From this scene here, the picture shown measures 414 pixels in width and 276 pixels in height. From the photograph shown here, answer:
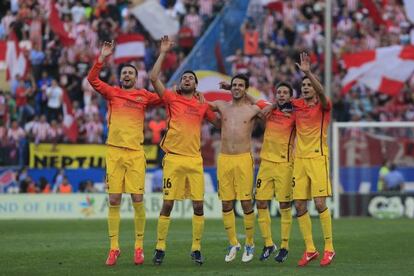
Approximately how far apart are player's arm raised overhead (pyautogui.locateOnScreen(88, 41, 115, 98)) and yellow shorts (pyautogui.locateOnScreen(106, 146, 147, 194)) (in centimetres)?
90

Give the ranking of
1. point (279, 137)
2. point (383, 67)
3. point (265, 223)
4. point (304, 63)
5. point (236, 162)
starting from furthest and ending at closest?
point (383, 67) < point (265, 223) < point (279, 137) < point (236, 162) < point (304, 63)

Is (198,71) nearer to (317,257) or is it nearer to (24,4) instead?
(24,4)

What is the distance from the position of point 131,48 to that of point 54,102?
121 inches

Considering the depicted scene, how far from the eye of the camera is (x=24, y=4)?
128 feet

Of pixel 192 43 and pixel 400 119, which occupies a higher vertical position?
pixel 192 43

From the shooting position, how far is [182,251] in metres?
20.0

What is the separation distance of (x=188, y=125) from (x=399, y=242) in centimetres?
603

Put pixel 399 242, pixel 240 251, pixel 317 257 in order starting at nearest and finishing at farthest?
pixel 317 257 → pixel 240 251 → pixel 399 242

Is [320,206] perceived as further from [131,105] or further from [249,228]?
[131,105]

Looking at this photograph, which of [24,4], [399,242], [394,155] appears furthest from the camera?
[24,4]

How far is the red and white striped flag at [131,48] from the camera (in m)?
37.2

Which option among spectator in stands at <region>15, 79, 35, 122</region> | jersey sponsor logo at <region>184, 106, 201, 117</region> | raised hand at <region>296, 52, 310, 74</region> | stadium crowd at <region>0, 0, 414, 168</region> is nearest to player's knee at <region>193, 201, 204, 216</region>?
jersey sponsor logo at <region>184, 106, 201, 117</region>

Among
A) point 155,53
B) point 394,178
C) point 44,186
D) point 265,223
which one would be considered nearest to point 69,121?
point 44,186

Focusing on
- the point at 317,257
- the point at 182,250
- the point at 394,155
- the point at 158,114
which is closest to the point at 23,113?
the point at 158,114
